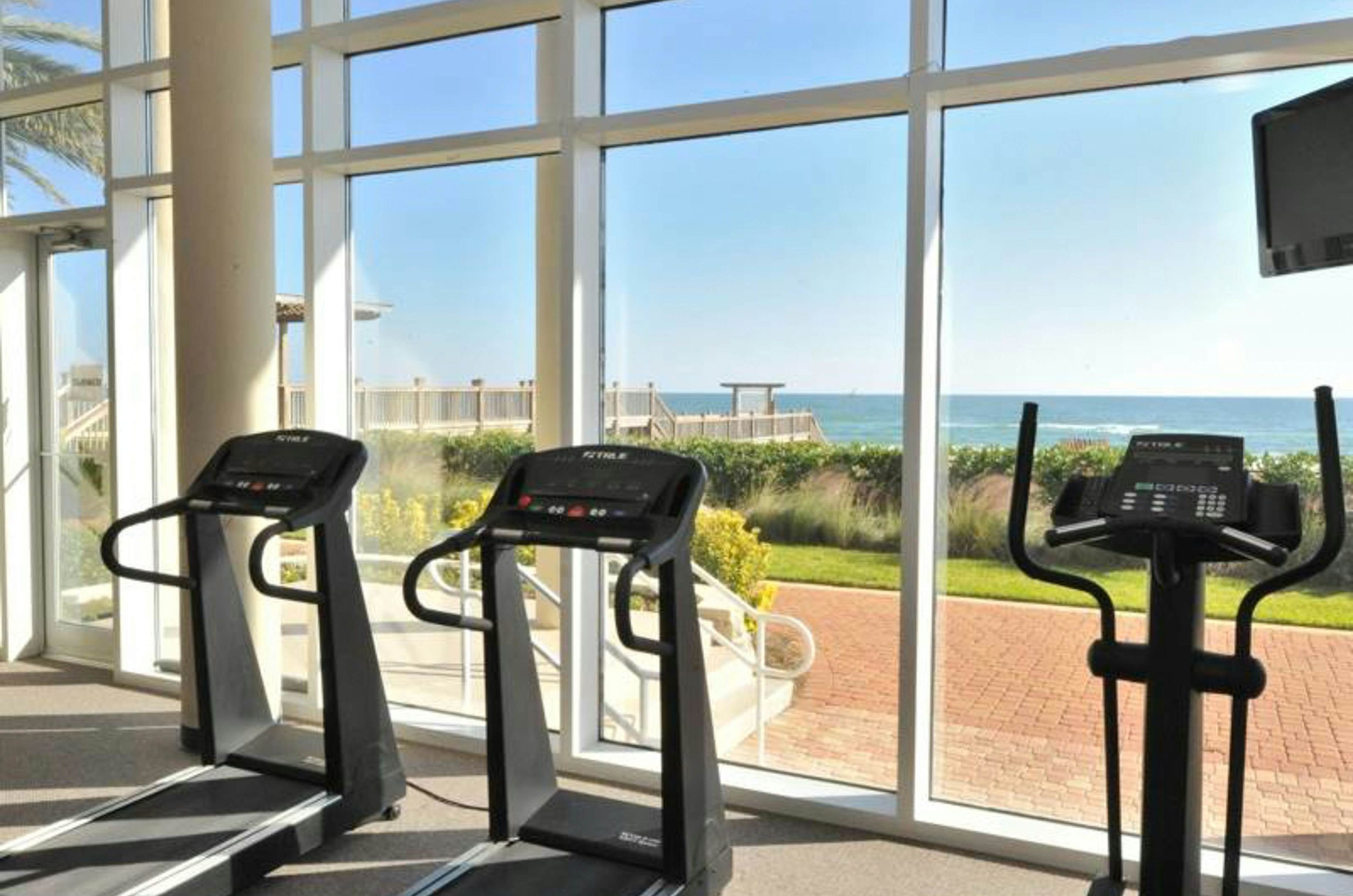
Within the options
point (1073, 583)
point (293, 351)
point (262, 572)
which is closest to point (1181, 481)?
point (1073, 583)

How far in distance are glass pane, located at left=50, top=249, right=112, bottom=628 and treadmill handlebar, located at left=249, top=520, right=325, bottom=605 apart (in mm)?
2925

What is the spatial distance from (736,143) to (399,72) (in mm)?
1656

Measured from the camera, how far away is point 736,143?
398cm

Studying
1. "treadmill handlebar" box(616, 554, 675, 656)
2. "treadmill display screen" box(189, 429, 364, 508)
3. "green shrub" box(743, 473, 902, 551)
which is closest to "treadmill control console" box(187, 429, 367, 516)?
"treadmill display screen" box(189, 429, 364, 508)

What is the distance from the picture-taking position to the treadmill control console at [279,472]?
3.46 meters

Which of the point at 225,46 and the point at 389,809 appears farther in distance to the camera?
the point at 225,46

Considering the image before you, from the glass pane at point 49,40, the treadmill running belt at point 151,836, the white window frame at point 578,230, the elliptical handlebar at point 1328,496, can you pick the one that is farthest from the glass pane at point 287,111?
the elliptical handlebar at point 1328,496

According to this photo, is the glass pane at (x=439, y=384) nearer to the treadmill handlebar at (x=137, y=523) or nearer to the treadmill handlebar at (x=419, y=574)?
the treadmill handlebar at (x=137, y=523)

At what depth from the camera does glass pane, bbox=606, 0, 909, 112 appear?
3684 millimetres

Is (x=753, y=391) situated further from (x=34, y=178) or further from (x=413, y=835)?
(x=34, y=178)

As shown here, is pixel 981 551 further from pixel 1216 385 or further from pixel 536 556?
pixel 536 556

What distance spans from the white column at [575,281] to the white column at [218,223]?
1156 millimetres

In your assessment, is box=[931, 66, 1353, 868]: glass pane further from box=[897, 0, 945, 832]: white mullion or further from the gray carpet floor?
the gray carpet floor

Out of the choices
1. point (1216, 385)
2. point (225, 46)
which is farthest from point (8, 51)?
point (1216, 385)
